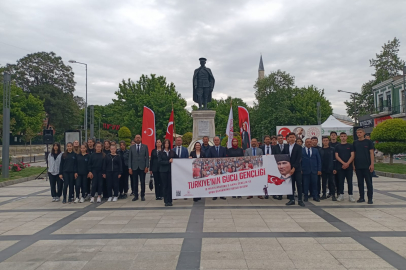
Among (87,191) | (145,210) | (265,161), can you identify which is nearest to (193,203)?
(145,210)

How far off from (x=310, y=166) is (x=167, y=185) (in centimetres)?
382

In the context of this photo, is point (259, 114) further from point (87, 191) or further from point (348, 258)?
point (348, 258)

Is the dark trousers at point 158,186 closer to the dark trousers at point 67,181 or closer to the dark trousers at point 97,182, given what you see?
the dark trousers at point 97,182

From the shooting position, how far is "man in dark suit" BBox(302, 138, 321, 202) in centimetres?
881

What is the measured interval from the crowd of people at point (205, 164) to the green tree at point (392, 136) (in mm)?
13620

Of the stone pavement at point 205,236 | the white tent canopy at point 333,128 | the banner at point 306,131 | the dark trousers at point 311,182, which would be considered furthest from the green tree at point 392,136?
the dark trousers at point 311,182

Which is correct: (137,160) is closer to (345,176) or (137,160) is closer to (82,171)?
(82,171)

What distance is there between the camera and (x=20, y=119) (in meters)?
48.0

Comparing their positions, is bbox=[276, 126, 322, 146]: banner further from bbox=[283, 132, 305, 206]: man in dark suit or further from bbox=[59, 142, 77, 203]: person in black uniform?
bbox=[59, 142, 77, 203]: person in black uniform

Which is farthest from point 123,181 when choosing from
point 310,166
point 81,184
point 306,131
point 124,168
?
point 306,131

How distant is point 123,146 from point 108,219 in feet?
10.2

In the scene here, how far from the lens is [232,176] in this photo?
8.95 metres

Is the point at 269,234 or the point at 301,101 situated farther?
the point at 301,101

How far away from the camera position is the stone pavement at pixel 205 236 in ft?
14.5
